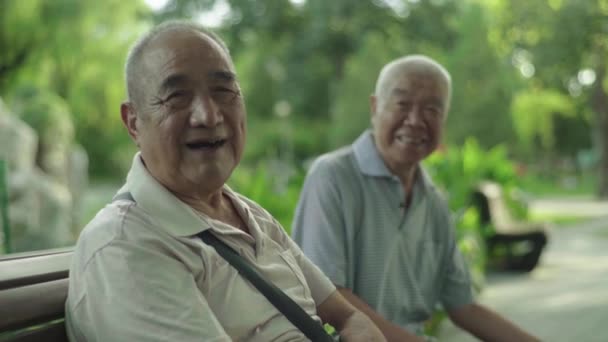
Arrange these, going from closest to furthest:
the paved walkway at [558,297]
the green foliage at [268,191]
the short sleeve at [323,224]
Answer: the short sleeve at [323,224] < the green foliage at [268,191] < the paved walkway at [558,297]

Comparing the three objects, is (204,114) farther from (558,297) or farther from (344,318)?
(558,297)

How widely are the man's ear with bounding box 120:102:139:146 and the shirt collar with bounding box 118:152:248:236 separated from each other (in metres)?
0.09

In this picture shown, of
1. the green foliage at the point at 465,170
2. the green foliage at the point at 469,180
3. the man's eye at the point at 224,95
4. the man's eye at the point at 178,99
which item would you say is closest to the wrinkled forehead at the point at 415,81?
the man's eye at the point at 224,95

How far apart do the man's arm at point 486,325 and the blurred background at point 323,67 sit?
7.01 m

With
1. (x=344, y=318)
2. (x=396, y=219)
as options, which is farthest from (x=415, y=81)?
(x=344, y=318)

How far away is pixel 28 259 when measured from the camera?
1479 millimetres

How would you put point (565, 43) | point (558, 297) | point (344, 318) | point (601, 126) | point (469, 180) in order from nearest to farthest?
point (344, 318) < point (558, 297) < point (469, 180) < point (565, 43) < point (601, 126)

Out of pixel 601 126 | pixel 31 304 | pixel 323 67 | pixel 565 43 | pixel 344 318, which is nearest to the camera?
pixel 31 304

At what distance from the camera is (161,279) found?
1.20 meters

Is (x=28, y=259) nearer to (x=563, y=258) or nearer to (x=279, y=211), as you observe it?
(x=279, y=211)

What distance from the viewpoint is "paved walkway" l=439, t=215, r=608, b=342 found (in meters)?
5.19

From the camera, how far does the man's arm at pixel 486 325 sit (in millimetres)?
2207

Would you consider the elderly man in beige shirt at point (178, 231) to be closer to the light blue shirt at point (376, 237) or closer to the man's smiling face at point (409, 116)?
the light blue shirt at point (376, 237)

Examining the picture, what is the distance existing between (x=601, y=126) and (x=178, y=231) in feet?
64.0
